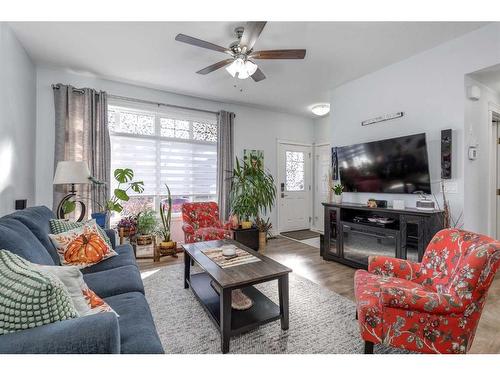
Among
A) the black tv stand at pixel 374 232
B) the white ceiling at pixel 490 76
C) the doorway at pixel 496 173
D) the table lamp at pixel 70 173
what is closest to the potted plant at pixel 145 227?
the table lamp at pixel 70 173

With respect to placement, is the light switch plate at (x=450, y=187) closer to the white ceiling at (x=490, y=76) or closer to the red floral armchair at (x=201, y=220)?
the white ceiling at (x=490, y=76)

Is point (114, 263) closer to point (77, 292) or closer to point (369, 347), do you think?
point (77, 292)

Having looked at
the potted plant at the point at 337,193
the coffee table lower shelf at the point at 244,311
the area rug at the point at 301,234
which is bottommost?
the area rug at the point at 301,234

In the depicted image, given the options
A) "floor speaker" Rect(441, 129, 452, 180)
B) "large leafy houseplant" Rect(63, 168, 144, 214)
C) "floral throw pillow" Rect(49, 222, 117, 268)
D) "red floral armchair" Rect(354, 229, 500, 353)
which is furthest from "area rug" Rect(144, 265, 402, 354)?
"floor speaker" Rect(441, 129, 452, 180)

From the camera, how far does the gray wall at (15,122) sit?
88.4 inches

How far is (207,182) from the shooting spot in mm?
4586

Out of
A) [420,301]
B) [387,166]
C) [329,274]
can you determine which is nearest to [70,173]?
[329,274]

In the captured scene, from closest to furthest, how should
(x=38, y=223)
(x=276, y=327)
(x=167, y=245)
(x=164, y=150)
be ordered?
(x=38, y=223), (x=276, y=327), (x=167, y=245), (x=164, y=150)

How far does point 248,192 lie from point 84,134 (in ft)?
8.59

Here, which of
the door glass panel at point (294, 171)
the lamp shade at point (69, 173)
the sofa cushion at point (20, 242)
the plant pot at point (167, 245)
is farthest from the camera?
the door glass panel at point (294, 171)

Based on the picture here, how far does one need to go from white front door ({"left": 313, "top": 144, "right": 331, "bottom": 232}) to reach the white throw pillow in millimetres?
5047

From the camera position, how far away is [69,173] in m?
2.86

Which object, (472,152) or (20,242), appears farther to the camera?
(472,152)

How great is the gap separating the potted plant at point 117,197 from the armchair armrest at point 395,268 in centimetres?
311
